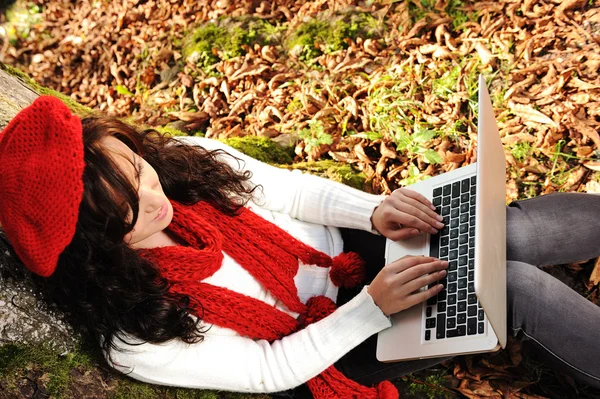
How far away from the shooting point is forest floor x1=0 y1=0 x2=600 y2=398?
247 centimetres

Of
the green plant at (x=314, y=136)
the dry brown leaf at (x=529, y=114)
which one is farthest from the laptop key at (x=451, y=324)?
the green plant at (x=314, y=136)

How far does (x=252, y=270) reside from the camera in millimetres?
1910

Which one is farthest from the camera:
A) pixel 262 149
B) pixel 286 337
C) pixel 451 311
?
pixel 262 149

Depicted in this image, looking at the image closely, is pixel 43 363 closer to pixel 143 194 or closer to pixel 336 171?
pixel 143 194

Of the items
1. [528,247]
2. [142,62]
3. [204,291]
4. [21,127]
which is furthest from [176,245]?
[142,62]

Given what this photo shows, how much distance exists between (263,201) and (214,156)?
0.86ft

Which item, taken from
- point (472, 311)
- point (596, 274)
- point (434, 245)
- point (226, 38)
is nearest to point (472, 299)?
point (472, 311)

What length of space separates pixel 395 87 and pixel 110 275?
6.71 ft

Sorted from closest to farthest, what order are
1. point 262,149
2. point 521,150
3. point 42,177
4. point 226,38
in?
1. point 42,177
2. point 521,150
3. point 262,149
4. point 226,38

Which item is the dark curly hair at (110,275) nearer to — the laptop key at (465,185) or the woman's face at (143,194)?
the woman's face at (143,194)

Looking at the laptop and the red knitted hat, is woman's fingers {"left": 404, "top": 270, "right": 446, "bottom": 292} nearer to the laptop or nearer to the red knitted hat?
the laptop

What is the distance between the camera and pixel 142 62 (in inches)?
171

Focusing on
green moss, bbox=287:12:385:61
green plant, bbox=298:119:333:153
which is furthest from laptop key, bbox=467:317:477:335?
green moss, bbox=287:12:385:61

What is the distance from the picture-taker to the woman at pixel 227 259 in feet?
4.49
